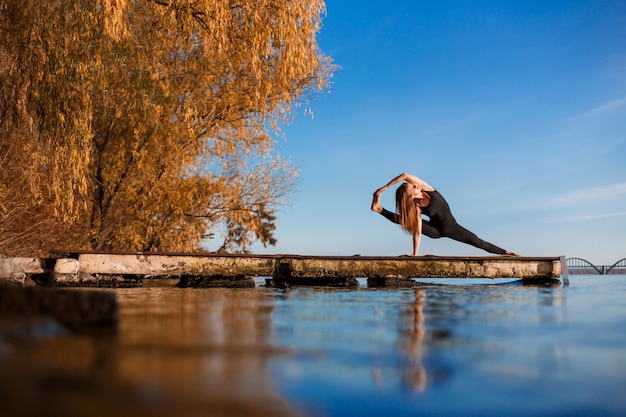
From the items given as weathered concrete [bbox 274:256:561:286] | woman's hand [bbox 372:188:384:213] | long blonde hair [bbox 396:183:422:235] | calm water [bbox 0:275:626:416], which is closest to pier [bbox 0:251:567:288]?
weathered concrete [bbox 274:256:561:286]

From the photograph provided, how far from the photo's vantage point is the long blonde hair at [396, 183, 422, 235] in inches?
424

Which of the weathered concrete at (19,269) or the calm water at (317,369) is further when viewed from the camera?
the weathered concrete at (19,269)

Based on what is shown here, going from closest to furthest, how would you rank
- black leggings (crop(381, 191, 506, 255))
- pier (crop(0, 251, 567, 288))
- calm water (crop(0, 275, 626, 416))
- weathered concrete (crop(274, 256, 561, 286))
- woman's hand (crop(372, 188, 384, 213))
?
calm water (crop(0, 275, 626, 416)) → pier (crop(0, 251, 567, 288)) → weathered concrete (crop(274, 256, 561, 286)) → woman's hand (crop(372, 188, 384, 213)) → black leggings (crop(381, 191, 506, 255))

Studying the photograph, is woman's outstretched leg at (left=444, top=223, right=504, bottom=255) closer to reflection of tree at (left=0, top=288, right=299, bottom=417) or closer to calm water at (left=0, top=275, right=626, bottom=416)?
calm water at (left=0, top=275, right=626, bottom=416)

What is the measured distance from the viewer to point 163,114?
15.5 meters

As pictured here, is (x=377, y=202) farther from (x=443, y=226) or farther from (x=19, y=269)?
(x=19, y=269)

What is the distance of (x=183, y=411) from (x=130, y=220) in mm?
15479

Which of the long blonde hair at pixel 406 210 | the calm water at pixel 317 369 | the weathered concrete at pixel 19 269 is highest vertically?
the long blonde hair at pixel 406 210

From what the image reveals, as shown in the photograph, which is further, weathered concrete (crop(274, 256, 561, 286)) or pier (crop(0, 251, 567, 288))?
weathered concrete (crop(274, 256, 561, 286))

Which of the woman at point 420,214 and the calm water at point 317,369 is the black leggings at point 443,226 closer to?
the woman at point 420,214

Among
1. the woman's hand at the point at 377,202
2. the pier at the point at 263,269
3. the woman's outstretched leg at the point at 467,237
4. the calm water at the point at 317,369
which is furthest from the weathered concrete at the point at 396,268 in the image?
the calm water at the point at 317,369

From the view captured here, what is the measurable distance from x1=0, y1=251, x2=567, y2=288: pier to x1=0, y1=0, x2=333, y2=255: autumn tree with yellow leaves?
52.1 inches

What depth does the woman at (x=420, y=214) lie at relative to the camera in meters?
10.8

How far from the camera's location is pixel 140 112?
14.9 metres
